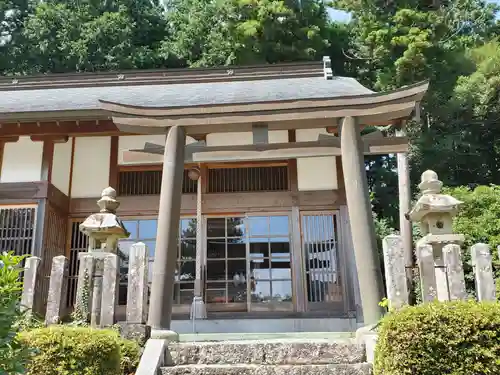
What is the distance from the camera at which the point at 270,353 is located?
5461 mm

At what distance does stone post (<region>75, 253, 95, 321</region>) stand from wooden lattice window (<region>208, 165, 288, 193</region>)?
173 inches

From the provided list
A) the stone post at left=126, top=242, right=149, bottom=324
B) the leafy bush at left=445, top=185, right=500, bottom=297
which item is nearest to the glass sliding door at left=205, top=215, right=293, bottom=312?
the leafy bush at left=445, top=185, right=500, bottom=297

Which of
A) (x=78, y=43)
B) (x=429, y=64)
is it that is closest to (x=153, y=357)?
(x=429, y=64)

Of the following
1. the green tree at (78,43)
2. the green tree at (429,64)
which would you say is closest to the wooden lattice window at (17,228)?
the green tree at (429,64)

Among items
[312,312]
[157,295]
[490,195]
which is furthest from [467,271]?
[157,295]

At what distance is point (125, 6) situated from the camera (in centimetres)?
2375

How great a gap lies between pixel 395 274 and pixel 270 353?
1.59 metres

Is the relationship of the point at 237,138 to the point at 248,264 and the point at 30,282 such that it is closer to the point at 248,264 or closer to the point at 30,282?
the point at 248,264

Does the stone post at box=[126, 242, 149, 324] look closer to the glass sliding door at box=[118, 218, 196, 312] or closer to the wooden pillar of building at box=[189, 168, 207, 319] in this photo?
the wooden pillar of building at box=[189, 168, 207, 319]

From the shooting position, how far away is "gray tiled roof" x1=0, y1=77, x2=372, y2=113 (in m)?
9.59

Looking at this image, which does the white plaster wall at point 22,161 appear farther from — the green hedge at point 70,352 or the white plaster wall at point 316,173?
the green hedge at point 70,352

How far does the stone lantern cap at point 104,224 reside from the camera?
664cm

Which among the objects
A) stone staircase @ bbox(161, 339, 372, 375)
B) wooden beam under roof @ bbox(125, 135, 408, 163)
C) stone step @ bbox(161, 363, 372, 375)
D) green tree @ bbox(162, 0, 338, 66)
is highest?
green tree @ bbox(162, 0, 338, 66)

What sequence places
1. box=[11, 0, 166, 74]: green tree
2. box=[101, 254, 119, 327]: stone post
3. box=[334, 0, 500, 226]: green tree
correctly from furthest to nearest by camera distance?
box=[11, 0, 166, 74]: green tree
box=[334, 0, 500, 226]: green tree
box=[101, 254, 119, 327]: stone post
